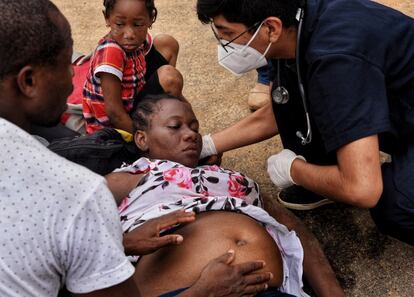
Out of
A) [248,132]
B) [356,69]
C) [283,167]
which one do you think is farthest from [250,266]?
[248,132]

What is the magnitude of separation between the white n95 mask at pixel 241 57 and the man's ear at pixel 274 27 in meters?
0.04

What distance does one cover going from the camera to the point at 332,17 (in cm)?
199

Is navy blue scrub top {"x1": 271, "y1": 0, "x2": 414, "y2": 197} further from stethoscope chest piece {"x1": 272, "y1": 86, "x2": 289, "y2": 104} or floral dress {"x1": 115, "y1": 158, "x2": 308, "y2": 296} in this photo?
floral dress {"x1": 115, "y1": 158, "x2": 308, "y2": 296}

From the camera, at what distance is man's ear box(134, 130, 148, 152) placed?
7.90 ft

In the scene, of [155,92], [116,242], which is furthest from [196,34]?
[116,242]

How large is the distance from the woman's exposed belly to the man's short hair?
2.96ft

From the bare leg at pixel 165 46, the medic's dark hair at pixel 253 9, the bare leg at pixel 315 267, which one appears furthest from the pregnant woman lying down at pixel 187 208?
the bare leg at pixel 165 46

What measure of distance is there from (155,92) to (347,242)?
123 cm

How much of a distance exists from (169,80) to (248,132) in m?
0.52

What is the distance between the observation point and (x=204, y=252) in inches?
73.9

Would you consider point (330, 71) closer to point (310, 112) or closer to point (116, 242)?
point (310, 112)

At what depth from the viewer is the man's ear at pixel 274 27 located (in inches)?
80.0

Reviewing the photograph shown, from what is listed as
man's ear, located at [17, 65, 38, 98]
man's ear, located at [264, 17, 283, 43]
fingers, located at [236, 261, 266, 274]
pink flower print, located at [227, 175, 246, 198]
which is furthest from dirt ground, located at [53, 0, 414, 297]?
man's ear, located at [17, 65, 38, 98]

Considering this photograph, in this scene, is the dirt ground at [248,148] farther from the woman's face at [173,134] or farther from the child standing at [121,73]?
the woman's face at [173,134]
